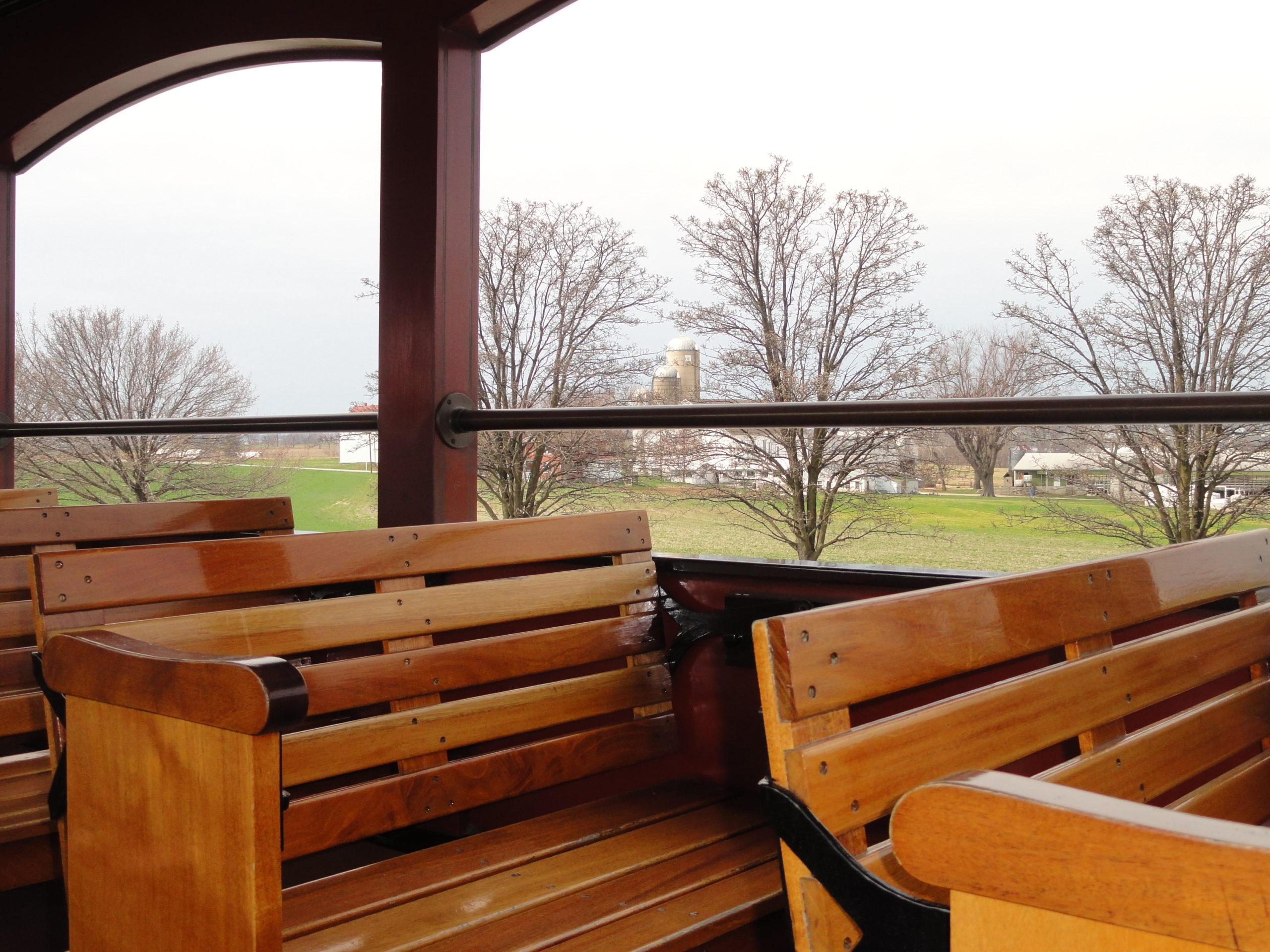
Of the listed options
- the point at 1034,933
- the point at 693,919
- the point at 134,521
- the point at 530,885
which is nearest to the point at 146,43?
the point at 134,521

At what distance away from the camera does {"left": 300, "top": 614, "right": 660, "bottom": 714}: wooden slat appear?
1.49m

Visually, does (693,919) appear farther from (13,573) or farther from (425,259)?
(425,259)

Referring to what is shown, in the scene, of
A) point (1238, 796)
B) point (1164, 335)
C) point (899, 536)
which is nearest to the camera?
point (1238, 796)

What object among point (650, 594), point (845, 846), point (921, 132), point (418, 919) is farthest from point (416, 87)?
point (921, 132)

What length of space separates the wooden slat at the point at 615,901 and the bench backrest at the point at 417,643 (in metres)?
0.30

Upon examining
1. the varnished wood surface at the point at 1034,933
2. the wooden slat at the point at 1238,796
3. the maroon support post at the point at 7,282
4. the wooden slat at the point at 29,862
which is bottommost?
the wooden slat at the point at 29,862

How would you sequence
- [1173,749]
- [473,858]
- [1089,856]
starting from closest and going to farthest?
[1089,856] < [1173,749] < [473,858]

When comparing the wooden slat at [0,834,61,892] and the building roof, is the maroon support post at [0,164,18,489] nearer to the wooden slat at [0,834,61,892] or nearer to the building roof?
the wooden slat at [0,834,61,892]

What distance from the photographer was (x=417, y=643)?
1.63 m

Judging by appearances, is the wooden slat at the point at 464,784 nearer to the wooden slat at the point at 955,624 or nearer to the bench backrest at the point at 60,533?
the bench backrest at the point at 60,533

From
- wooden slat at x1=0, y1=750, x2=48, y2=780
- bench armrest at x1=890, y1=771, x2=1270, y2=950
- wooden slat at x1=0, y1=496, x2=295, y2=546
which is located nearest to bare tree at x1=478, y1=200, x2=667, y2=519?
wooden slat at x1=0, y1=496, x2=295, y2=546

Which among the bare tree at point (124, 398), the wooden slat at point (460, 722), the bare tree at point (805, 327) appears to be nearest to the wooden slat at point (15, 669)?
the wooden slat at point (460, 722)

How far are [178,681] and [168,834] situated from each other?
0.54 feet

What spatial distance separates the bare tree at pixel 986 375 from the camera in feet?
14.4
